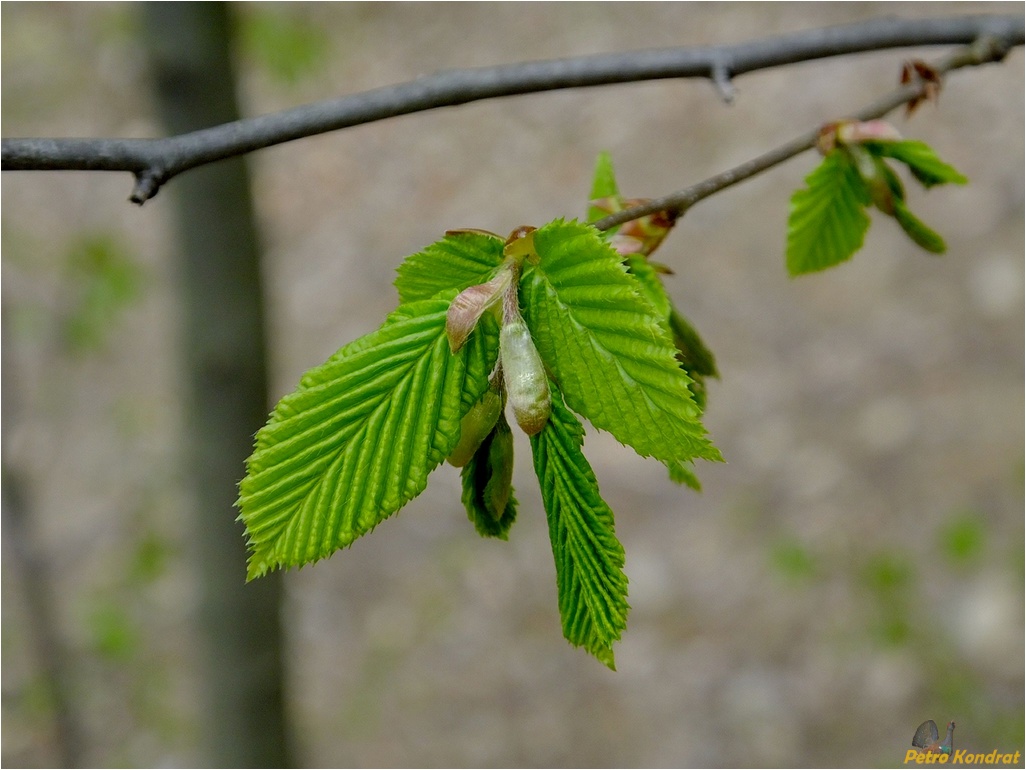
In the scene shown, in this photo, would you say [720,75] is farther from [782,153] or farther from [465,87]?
[465,87]

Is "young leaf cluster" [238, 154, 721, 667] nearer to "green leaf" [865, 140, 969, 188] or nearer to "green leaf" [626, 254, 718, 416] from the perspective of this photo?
"green leaf" [626, 254, 718, 416]

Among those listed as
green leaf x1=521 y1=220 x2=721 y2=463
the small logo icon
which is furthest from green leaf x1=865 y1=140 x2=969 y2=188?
the small logo icon

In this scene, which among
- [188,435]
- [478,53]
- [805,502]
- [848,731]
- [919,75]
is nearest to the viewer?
[919,75]

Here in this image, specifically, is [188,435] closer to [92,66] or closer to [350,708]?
[350,708]

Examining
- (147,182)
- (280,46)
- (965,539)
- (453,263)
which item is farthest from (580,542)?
(965,539)

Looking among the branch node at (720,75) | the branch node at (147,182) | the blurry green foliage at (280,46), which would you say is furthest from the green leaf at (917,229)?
the blurry green foliage at (280,46)

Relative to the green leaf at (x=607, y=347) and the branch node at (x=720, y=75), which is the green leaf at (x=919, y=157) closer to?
the branch node at (x=720, y=75)

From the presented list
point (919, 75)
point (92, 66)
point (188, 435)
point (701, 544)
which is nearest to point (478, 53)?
point (92, 66)
